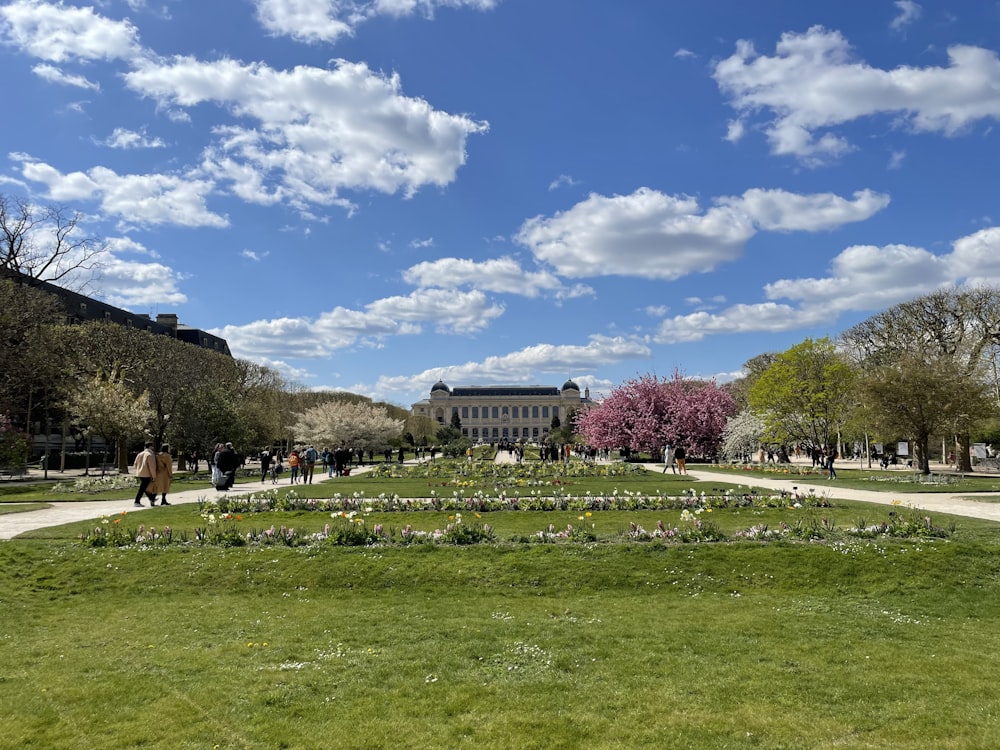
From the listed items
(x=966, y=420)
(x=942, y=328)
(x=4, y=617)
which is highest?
(x=942, y=328)

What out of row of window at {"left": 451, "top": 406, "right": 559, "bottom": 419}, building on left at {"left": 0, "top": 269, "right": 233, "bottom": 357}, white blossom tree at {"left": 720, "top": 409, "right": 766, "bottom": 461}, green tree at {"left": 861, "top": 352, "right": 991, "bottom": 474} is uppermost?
building on left at {"left": 0, "top": 269, "right": 233, "bottom": 357}

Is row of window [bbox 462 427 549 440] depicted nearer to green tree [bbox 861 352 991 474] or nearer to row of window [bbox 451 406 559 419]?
row of window [bbox 451 406 559 419]

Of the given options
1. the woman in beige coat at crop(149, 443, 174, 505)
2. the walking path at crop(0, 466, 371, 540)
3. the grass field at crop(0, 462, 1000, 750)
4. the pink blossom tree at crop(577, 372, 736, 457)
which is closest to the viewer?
the grass field at crop(0, 462, 1000, 750)

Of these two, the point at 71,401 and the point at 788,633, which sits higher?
the point at 71,401

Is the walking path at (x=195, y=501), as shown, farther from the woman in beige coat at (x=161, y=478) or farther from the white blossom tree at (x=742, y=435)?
the white blossom tree at (x=742, y=435)

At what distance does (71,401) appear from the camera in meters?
37.8

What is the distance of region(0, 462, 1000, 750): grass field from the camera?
18.3 ft

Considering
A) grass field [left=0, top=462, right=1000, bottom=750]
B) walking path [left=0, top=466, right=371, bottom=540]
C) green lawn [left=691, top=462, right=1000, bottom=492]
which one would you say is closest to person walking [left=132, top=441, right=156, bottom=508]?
walking path [left=0, top=466, right=371, bottom=540]

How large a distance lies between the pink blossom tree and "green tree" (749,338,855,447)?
10.4ft

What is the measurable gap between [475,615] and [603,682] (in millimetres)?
2719

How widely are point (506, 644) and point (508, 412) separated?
175 meters

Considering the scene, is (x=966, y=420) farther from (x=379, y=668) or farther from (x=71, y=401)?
(x=71, y=401)

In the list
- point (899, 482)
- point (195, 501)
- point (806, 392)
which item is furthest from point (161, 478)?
point (806, 392)

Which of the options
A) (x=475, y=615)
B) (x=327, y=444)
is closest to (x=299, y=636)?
(x=475, y=615)
